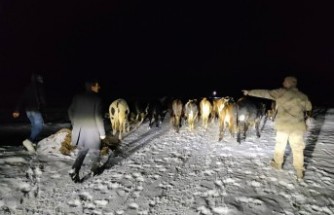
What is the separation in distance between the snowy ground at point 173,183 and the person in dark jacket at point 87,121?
2.25 feet

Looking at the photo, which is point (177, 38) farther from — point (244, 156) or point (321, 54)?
point (244, 156)

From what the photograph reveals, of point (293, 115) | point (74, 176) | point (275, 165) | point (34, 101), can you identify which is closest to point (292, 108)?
point (293, 115)

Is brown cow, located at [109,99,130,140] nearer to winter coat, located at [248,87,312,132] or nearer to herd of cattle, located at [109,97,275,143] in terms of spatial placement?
herd of cattle, located at [109,97,275,143]

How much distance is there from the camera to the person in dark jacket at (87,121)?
22.9ft

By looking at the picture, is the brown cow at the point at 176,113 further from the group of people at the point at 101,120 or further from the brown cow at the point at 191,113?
the group of people at the point at 101,120

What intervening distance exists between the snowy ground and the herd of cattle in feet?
3.54

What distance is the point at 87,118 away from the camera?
22.9 ft

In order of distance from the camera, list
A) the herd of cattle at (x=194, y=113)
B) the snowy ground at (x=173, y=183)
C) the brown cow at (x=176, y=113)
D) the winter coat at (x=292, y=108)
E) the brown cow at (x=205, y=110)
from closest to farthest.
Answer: the snowy ground at (x=173, y=183)
the winter coat at (x=292, y=108)
the herd of cattle at (x=194, y=113)
the brown cow at (x=176, y=113)
the brown cow at (x=205, y=110)

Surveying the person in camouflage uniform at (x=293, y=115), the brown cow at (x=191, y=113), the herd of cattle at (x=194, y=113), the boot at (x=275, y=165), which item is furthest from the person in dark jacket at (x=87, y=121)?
the brown cow at (x=191, y=113)

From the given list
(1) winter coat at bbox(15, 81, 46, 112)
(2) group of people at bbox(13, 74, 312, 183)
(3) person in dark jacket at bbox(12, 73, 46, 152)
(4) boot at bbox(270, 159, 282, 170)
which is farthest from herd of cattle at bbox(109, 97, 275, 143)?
(2) group of people at bbox(13, 74, 312, 183)

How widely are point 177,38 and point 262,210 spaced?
441 feet

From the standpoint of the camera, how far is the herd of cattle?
1092 centimetres

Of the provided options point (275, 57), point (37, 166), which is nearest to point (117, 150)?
point (37, 166)

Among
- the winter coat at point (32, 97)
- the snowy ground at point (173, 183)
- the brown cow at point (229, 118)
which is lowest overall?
the snowy ground at point (173, 183)
